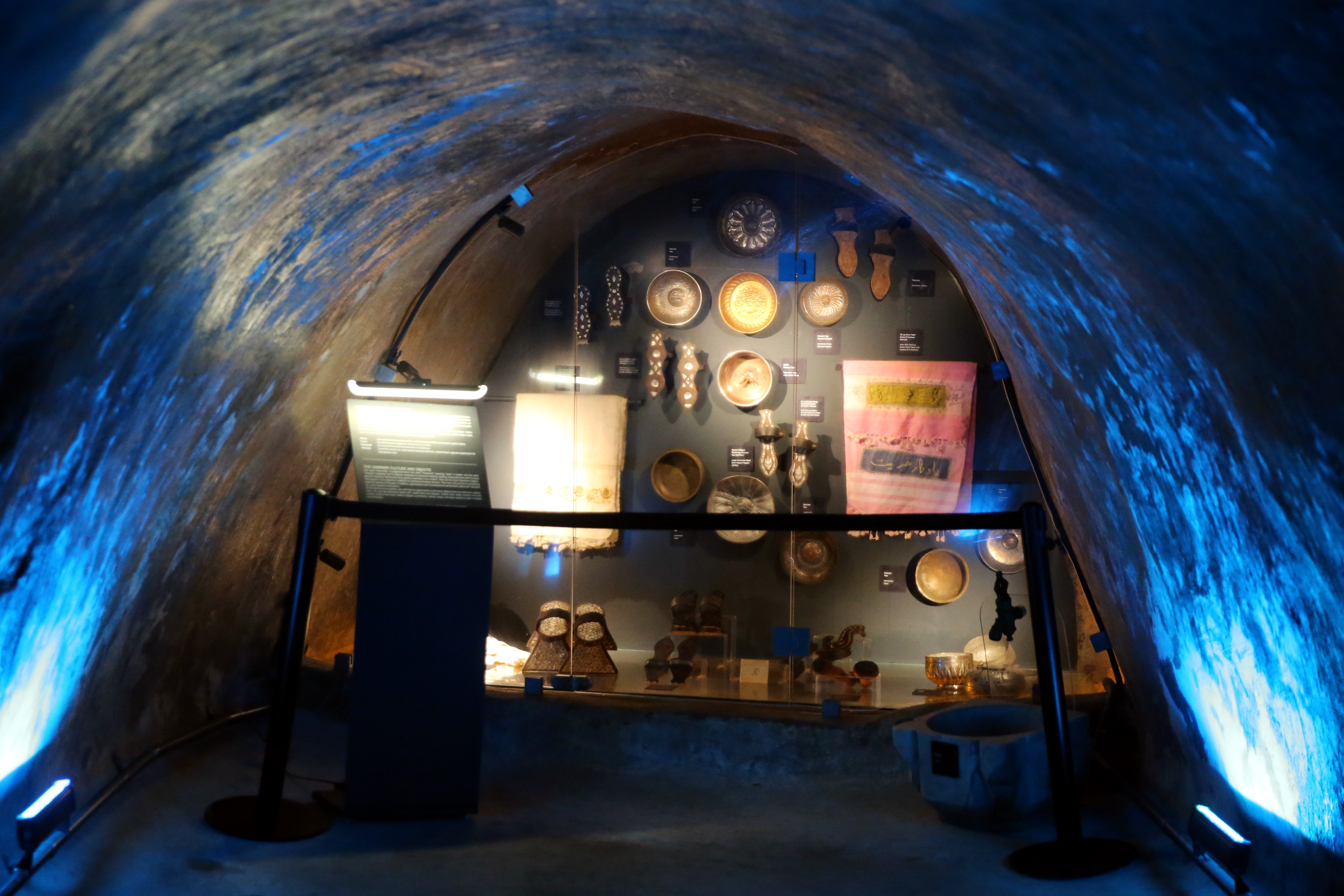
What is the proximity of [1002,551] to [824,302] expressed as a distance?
1.61 m

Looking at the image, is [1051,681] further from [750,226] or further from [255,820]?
[750,226]

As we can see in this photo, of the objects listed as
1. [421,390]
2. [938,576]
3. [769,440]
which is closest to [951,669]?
[938,576]

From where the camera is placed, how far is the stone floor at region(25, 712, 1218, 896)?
12.2ft

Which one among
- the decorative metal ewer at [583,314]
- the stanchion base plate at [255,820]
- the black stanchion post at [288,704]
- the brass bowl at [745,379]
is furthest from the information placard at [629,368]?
the stanchion base plate at [255,820]

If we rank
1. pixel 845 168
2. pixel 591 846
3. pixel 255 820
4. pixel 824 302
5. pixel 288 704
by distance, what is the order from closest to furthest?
pixel 288 704, pixel 255 820, pixel 591 846, pixel 845 168, pixel 824 302

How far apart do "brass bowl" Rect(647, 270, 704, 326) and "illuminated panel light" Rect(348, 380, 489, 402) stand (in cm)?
180

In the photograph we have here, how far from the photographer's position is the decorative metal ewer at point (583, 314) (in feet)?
20.9

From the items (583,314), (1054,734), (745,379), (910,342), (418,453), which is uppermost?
(583,314)

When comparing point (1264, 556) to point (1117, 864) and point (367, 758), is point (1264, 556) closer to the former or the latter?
point (1117, 864)

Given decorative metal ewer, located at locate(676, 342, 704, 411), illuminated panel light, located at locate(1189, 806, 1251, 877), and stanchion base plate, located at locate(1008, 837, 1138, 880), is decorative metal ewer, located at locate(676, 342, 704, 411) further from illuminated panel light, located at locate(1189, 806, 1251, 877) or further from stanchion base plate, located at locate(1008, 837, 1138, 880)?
illuminated panel light, located at locate(1189, 806, 1251, 877)

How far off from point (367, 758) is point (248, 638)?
5.26 ft

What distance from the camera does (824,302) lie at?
6172 mm

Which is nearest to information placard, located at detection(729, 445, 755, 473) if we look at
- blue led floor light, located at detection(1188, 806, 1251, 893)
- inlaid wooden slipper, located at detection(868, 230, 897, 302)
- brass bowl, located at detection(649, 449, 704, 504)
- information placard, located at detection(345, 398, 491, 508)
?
brass bowl, located at detection(649, 449, 704, 504)

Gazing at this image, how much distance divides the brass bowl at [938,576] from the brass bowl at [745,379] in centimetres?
120
